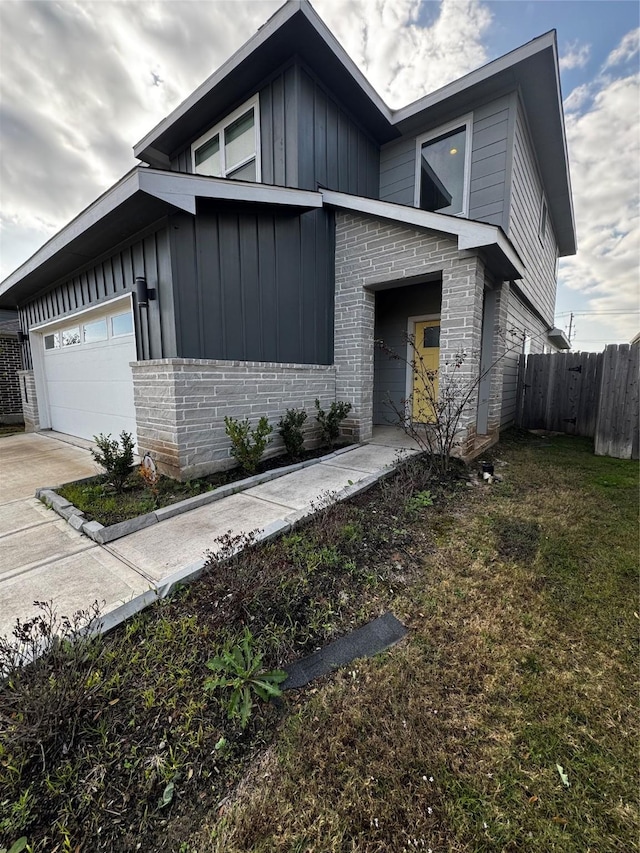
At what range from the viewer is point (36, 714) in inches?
55.3

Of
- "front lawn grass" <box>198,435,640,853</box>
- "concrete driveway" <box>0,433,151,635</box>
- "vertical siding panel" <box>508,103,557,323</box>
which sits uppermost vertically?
"vertical siding panel" <box>508,103,557,323</box>

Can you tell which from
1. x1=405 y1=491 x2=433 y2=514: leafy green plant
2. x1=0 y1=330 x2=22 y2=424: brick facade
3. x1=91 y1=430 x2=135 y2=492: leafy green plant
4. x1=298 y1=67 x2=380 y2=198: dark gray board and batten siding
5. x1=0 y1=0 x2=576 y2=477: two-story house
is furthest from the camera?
x1=0 y1=330 x2=22 y2=424: brick facade

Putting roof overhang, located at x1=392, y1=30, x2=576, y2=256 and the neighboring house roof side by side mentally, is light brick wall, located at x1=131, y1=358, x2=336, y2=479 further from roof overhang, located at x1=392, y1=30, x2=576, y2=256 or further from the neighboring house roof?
roof overhang, located at x1=392, y1=30, x2=576, y2=256

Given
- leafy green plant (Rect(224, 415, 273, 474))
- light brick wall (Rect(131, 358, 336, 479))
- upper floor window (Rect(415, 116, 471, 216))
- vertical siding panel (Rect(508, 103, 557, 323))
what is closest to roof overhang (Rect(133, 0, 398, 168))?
upper floor window (Rect(415, 116, 471, 216))

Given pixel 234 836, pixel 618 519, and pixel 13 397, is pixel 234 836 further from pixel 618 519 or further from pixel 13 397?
pixel 13 397

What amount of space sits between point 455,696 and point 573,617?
1.09 meters

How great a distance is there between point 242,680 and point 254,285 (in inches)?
185

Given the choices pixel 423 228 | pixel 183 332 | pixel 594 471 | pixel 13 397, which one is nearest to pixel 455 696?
pixel 183 332

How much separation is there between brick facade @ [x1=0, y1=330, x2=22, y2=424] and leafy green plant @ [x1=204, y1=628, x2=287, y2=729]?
40.0 ft

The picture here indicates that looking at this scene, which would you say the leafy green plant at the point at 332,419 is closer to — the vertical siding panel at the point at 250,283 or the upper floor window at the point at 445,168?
the vertical siding panel at the point at 250,283

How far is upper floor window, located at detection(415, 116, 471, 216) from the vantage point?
20.6ft

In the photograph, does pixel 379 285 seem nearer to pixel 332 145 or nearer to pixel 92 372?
pixel 332 145

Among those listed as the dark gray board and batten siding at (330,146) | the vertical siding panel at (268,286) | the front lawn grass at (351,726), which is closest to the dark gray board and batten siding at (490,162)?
the dark gray board and batten siding at (330,146)

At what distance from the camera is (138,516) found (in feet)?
11.3
